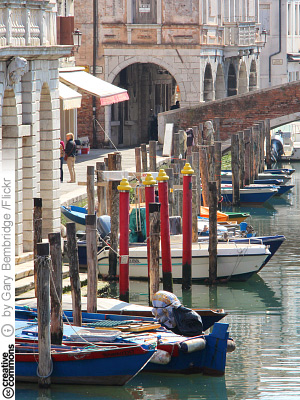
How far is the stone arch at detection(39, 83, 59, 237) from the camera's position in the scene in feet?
46.2

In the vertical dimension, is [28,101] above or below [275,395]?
above

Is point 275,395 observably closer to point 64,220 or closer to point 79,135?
point 64,220

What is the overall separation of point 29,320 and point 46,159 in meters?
3.77

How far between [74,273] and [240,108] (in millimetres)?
17384

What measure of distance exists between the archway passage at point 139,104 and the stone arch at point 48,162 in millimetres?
14572

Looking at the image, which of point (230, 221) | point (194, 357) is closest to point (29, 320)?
point (194, 357)

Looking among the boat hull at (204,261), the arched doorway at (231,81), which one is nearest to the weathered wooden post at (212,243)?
the boat hull at (204,261)

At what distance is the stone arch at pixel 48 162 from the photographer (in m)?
14.1

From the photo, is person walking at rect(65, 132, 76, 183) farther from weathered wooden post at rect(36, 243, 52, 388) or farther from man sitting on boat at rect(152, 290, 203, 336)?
weathered wooden post at rect(36, 243, 52, 388)

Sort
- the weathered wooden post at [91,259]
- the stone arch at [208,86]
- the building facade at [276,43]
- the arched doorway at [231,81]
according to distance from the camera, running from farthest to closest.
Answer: the building facade at [276,43]
the arched doorway at [231,81]
the stone arch at [208,86]
the weathered wooden post at [91,259]

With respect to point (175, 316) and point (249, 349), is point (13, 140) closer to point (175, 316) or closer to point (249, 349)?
point (175, 316)

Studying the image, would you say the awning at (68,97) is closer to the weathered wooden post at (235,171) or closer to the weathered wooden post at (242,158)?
the weathered wooden post at (235,171)

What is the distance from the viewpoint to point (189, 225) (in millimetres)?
13938

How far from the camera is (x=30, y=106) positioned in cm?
1326
